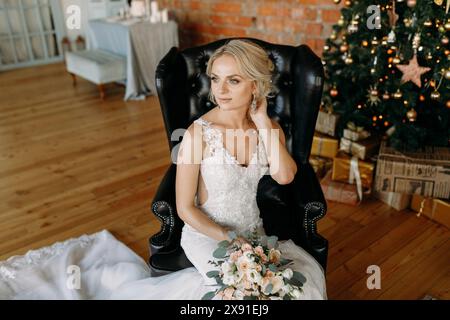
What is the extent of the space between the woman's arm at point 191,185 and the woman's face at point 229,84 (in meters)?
0.15

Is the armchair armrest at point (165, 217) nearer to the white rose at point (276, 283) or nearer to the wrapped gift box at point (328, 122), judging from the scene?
the white rose at point (276, 283)

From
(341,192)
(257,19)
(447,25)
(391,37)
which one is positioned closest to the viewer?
(447,25)

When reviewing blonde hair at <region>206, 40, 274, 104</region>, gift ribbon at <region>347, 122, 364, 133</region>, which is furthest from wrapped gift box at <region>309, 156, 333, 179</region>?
blonde hair at <region>206, 40, 274, 104</region>

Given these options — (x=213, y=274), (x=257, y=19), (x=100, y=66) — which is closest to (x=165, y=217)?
(x=213, y=274)

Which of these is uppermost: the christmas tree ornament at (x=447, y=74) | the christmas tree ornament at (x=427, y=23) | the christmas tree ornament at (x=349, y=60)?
the christmas tree ornament at (x=427, y=23)

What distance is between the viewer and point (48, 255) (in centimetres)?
225

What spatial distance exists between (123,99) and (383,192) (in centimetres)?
325

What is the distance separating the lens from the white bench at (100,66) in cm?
475

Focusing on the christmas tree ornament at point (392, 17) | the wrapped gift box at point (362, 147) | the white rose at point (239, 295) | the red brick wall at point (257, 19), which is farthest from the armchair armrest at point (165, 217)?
the red brick wall at point (257, 19)

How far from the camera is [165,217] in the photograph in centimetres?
167

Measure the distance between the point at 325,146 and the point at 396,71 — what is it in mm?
653

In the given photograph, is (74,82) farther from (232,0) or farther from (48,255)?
(48,255)

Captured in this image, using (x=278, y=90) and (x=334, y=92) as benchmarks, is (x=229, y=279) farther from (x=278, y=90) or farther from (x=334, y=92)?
(x=334, y=92)

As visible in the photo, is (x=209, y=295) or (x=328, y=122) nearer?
(x=209, y=295)
